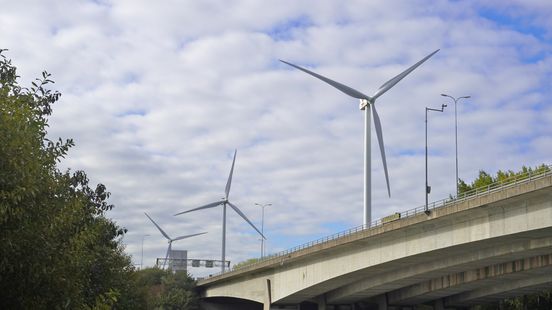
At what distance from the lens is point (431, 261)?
64375mm

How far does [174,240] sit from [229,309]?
55209 millimetres

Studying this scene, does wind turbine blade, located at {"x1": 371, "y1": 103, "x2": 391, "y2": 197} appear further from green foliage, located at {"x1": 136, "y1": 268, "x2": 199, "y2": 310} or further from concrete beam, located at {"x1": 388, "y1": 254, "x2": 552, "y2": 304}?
green foliage, located at {"x1": 136, "y1": 268, "x2": 199, "y2": 310}

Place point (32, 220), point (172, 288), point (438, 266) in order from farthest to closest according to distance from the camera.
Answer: point (172, 288)
point (438, 266)
point (32, 220)

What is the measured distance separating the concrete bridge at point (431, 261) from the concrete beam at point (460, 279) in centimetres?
9

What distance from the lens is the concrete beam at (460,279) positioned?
61019 millimetres

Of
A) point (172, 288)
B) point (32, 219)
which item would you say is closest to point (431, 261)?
point (32, 219)

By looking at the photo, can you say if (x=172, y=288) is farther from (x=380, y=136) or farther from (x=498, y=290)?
(x=498, y=290)

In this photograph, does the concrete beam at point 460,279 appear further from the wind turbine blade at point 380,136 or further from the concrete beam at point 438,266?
the wind turbine blade at point 380,136

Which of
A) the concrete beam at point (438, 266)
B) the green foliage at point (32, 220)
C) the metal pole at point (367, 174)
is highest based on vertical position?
the metal pole at point (367, 174)

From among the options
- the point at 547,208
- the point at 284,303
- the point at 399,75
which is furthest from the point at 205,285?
the point at 547,208

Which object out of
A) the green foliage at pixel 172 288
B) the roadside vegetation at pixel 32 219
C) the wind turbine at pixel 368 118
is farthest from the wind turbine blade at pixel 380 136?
the roadside vegetation at pixel 32 219

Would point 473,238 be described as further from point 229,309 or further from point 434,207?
point 229,309

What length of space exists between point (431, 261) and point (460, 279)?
740cm

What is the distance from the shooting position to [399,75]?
295 ft
